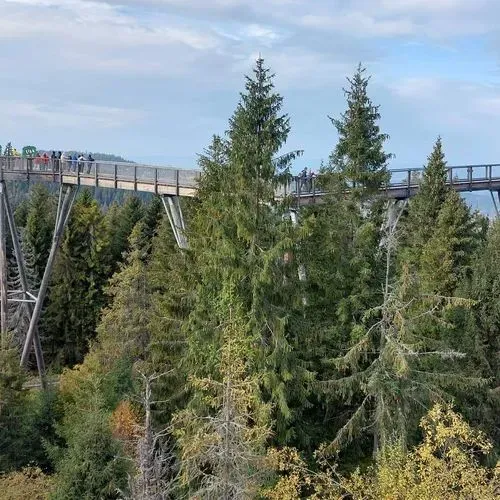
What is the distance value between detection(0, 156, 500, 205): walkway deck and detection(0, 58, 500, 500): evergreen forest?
233 cm

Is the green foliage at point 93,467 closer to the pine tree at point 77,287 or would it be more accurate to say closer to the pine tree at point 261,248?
the pine tree at point 261,248

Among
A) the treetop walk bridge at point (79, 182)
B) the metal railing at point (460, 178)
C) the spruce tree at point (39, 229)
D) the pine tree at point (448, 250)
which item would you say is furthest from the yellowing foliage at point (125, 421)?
the spruce tree at point (39, 229)

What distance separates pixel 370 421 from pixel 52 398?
1211cm

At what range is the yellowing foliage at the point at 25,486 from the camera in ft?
56.3

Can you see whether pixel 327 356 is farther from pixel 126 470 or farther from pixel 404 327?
pixel 126 470

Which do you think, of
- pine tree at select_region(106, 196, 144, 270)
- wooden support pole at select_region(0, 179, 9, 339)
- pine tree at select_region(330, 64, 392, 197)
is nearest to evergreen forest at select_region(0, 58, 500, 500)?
pine tree at select_region(330, 64, 392, 197)

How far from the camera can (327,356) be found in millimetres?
18969

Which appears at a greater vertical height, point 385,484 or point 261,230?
point 261,230

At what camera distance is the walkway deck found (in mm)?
26094

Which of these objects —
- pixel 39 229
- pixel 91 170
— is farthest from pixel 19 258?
pixel 39 229

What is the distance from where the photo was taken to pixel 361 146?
1847 centimetres

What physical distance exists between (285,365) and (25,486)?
793cm

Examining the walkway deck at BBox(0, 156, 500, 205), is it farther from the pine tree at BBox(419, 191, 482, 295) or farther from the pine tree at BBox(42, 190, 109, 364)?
the pine tree at BBox(42, 190, 109, 364)

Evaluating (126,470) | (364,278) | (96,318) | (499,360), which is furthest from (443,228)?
(96,318)
